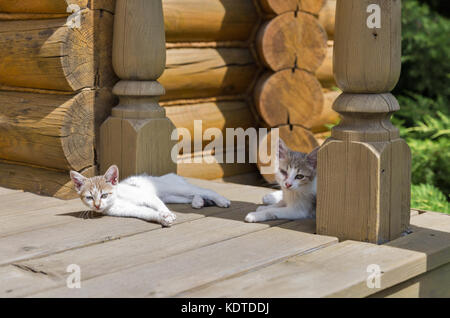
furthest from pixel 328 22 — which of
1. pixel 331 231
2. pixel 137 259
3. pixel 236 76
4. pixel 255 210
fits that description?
pixel 137 259

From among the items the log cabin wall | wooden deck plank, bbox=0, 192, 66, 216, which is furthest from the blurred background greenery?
wooden deck plank, bbox=0, 192, 66, 216

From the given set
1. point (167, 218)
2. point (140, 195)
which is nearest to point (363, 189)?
point (167, 218)

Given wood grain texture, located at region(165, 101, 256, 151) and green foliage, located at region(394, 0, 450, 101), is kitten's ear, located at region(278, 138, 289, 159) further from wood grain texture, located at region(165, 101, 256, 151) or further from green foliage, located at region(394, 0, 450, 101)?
green foliage, located at region(394, 0, 450, 101)

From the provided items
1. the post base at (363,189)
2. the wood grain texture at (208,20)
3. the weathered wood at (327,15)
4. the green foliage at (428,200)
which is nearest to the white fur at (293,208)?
the post base at (363,189)

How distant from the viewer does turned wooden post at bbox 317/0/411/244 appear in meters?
2.93

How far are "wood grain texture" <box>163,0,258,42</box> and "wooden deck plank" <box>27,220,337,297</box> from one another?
2.20 metres

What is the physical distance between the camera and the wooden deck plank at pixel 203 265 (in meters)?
2.38

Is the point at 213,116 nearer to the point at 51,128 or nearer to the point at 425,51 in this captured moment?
the point at 51,128

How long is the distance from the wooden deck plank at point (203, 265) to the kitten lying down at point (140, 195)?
1.79 ft

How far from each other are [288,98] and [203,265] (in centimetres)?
312

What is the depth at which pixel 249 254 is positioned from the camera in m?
2.83

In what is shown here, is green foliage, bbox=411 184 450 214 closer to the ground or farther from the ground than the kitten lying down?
closer to the ground

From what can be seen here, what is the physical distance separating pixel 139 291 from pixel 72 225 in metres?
1.13

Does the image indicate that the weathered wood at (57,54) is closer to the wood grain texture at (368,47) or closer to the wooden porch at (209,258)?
the wooden porch at (209,258)
